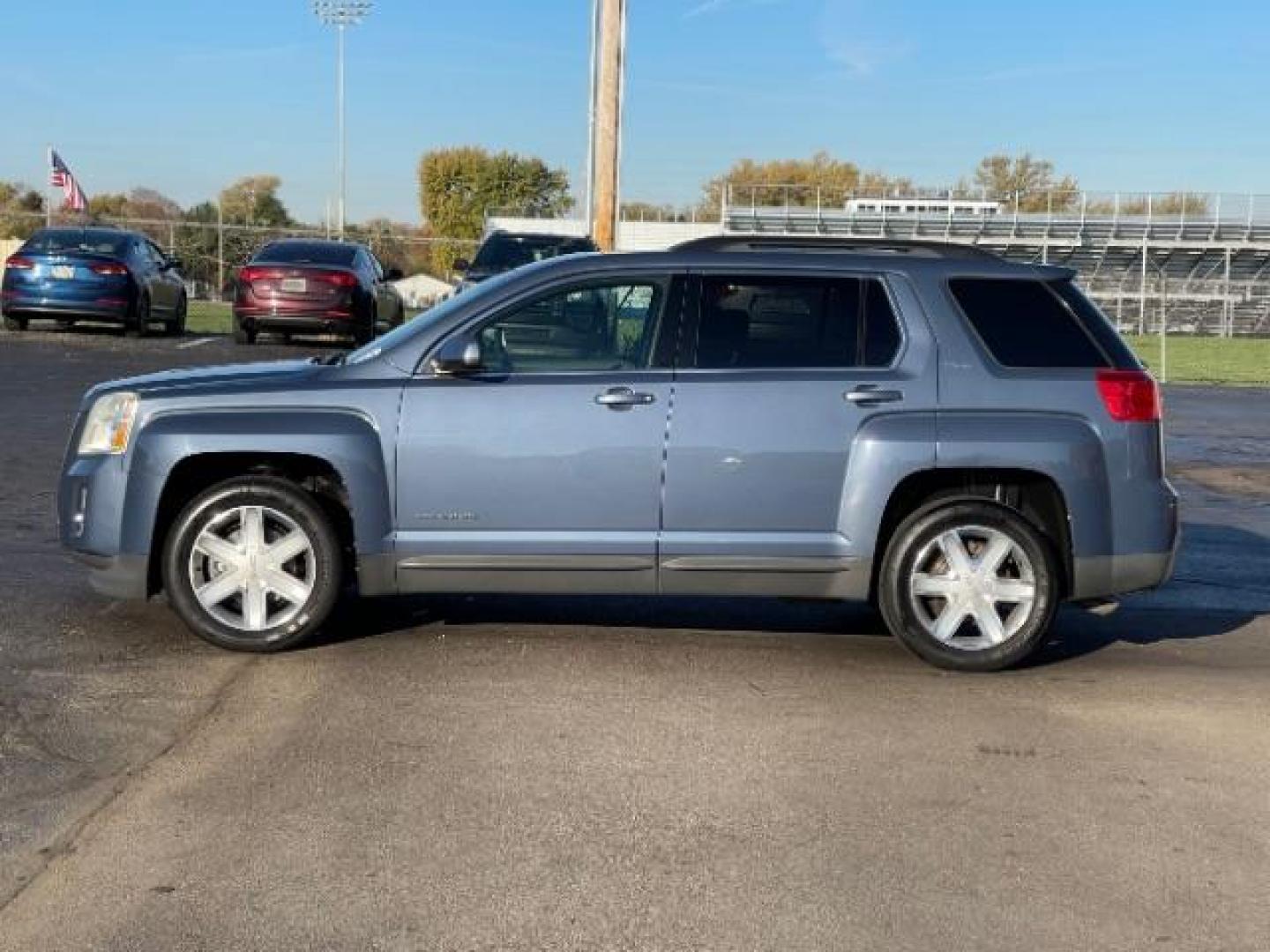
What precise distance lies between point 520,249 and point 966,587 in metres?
15.1

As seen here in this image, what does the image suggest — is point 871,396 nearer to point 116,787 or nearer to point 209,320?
point 116,787

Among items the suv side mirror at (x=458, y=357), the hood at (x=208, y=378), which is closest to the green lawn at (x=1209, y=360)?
the suv side mirror at (x=458, y=357)

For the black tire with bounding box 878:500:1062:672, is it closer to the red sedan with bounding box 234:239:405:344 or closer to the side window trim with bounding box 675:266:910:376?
the side window trim with bounding box 675:266:910:376

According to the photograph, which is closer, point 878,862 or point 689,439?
point 878,862

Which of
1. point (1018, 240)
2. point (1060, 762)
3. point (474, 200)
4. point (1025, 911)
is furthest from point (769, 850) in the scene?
point (474, 200)

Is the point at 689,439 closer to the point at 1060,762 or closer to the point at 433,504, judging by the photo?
the point at 433,504

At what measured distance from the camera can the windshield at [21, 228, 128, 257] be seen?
2098 centimetres

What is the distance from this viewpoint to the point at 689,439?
240 inches

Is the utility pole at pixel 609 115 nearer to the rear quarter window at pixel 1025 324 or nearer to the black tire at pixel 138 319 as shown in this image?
the black tire at pixel 138 319

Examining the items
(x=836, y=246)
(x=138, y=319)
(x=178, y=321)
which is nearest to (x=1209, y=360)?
(x=178, y=321)

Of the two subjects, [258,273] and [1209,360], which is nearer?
[258,273]

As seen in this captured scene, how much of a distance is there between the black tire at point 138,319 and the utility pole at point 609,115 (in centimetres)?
712

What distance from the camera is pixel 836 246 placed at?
6.70 meters

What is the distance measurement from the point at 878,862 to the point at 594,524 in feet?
7.80
